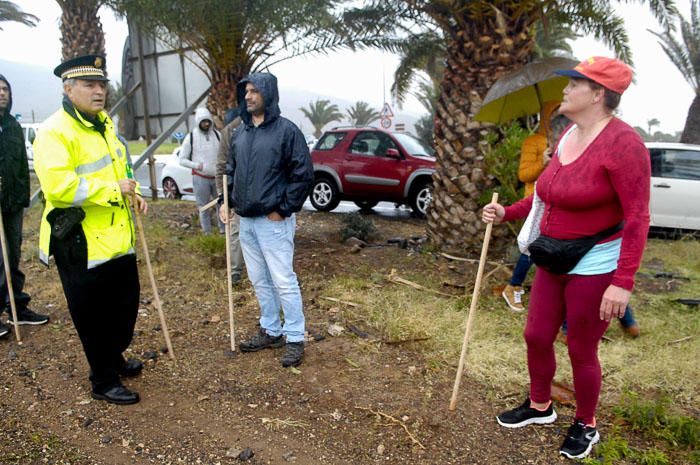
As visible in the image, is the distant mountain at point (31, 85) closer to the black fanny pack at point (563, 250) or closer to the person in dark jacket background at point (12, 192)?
the person in dark jacket background at point (12, 192)

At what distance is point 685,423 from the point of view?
305 cm

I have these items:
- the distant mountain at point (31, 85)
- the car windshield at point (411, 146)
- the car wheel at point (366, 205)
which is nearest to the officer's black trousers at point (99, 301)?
the car windshield at point (411, 146)

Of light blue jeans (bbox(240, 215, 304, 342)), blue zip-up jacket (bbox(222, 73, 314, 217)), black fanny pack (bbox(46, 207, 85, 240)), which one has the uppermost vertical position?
blue zip-up jacket (bbox(222, 73, 314, 217))

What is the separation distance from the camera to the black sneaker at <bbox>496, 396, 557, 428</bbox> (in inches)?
126

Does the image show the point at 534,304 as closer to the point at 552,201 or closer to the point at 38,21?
the point at 552,201

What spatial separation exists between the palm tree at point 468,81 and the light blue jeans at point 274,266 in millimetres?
3154

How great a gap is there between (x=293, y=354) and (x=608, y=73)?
2639 millimetres

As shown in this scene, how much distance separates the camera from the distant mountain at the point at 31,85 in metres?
91.8

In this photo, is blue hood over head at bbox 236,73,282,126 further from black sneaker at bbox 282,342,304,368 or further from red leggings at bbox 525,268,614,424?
red leggings at bbox 525,268,614,424

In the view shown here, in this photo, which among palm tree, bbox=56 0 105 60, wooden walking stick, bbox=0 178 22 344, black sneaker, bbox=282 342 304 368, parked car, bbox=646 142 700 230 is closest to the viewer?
black sneaker, bbox=282 342 304 368

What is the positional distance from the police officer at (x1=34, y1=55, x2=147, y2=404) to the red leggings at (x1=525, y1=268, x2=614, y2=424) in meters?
2.38

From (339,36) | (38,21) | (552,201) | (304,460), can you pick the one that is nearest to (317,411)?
(304,460)

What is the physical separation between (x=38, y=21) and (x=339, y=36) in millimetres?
13816

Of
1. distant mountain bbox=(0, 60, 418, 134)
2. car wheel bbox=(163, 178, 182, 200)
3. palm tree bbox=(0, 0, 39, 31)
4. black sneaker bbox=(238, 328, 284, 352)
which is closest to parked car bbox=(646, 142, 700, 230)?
black sneaker bbox=(238, 328, 284, 352)
